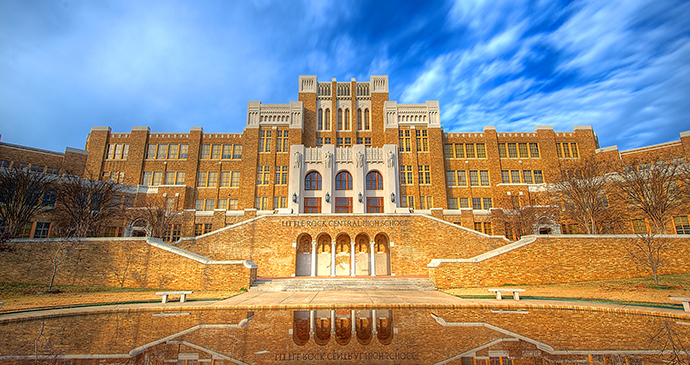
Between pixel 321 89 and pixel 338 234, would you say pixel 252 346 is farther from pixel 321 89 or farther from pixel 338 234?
pixel 321 89

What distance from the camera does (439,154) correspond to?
4178cm

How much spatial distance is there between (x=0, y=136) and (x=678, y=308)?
184ft

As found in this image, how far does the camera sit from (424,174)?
41.2 metres

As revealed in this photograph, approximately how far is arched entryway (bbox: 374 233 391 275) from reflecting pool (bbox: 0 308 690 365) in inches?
652

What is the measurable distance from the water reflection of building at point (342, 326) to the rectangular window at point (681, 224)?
110ft

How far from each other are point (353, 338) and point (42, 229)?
123 ft

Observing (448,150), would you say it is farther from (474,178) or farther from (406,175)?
(406,175)

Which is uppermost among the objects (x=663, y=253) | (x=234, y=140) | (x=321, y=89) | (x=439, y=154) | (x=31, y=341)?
(x=321, y=89)

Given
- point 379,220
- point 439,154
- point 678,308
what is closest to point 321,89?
point 439,154

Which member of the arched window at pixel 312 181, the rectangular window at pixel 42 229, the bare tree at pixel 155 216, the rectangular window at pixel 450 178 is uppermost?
the rectangular window at pixel 450 178

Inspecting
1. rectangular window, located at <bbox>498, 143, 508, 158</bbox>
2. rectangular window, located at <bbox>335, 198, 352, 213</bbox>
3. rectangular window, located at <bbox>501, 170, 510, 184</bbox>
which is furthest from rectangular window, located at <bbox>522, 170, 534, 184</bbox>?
rectangular window, located at <bbox>335, 198, 352, 213</bbox>

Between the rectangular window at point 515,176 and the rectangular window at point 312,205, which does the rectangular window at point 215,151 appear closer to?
the rectangular window at point 312,205

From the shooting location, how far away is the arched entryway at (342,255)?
28.4 meters

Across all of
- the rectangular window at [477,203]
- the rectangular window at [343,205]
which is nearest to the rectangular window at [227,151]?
the rectangular window at [343,205]
